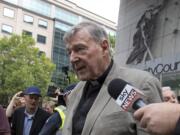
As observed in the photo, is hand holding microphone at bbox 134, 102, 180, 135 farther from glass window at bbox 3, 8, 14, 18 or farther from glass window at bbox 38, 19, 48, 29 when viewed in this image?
glass window at bbox 38, 19, 48, 29

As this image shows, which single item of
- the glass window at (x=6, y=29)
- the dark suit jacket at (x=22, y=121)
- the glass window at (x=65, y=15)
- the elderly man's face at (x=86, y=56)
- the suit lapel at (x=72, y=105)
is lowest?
the dark suit jacket at (x=22, y=121)

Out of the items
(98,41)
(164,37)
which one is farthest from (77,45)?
(164,37)

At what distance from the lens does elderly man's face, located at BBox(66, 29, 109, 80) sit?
292 cm

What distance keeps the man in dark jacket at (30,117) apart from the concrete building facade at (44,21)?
49.0 m

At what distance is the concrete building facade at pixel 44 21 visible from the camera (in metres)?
57.6

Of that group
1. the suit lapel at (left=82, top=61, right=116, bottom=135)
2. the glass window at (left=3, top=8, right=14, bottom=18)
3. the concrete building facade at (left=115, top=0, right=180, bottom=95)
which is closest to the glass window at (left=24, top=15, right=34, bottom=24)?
the glass window at (left=3, top=8, right=14, bottom=18)

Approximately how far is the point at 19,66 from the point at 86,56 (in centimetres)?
3922

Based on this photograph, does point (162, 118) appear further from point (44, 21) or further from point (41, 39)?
point (44, 21)

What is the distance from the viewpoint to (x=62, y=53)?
6334cm

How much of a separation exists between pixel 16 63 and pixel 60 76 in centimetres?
1844

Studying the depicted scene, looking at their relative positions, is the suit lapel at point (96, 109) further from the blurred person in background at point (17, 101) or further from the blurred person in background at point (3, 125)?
the blurred person in background at point (17, 101)

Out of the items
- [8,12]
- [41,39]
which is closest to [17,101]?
[8,12]

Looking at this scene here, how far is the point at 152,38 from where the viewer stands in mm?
14117

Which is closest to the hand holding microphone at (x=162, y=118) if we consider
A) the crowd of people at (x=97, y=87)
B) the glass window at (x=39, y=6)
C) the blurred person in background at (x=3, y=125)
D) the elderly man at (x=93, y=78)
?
the crowd of people at (x=97, y=87)
